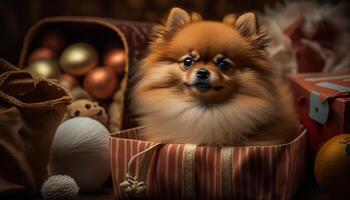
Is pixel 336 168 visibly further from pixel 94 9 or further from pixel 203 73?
pixel 94 9

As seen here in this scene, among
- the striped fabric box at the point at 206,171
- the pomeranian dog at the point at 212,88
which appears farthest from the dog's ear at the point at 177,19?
the striped fabric box at the point at 206,171

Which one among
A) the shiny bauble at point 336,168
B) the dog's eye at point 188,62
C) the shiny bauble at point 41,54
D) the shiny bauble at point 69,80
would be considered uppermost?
the dog's eye at point 188,62

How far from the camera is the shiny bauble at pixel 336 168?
112cm

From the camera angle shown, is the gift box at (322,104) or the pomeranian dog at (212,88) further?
the gift box at (322,104)

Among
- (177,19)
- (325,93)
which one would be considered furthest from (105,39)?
(325,93)

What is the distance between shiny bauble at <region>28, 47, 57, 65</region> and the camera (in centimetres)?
164

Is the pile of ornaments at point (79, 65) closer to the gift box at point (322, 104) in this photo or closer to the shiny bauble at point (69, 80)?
the shiny bauble at point (69, 80)

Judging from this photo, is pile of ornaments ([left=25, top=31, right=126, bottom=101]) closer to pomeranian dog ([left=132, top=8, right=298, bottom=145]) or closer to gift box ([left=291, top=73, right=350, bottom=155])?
pomeranian dog ([left=132, top=8, right=298, bottom=145])

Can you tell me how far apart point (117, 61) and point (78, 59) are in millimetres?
143

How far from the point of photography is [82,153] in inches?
49.7

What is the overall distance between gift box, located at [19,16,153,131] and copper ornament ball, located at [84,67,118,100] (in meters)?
0.03

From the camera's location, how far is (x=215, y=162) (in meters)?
1.07

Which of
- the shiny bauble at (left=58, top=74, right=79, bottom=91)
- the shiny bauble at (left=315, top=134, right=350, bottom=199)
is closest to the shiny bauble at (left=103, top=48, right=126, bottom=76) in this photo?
the shiny bauble at (left=58, top=74, right=79, bottom=91)

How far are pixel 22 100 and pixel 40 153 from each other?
16cm
